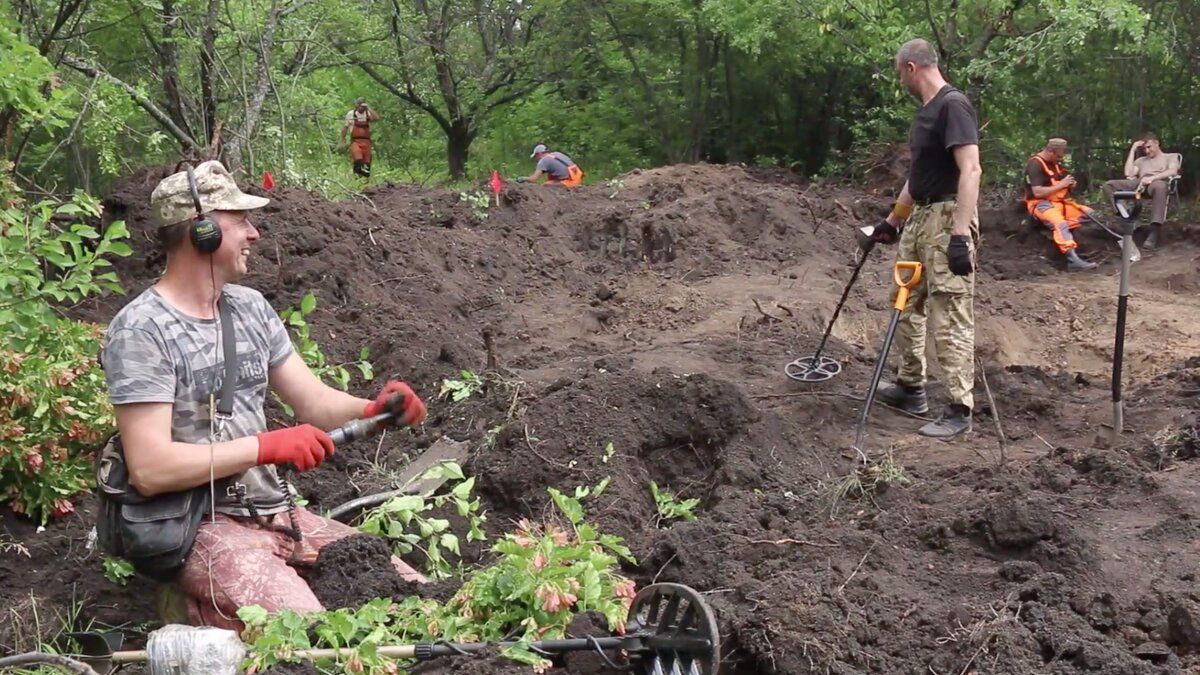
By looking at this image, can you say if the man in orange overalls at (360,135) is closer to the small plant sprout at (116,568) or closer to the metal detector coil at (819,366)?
the metal detector coil at (819,366)

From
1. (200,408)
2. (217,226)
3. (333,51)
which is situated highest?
(333,51)

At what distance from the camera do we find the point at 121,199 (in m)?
9.58

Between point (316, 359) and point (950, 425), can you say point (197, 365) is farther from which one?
point (950, 425)

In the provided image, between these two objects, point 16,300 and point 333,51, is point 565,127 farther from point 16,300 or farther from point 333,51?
point 16,300

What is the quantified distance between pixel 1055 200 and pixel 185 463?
11.7m

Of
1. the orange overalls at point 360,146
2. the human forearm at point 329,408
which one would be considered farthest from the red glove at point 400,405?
the orange overalls at point 360,146

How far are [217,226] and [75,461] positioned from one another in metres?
2.00

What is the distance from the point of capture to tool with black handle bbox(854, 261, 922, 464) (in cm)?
606

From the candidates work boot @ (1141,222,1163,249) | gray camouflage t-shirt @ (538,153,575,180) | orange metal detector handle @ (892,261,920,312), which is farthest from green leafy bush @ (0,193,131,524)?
gray camouflage t-shirt @ (538,153,575,180)

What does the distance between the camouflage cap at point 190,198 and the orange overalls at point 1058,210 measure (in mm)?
11028

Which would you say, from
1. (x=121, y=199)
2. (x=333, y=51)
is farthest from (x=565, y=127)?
(x=121, y=199)

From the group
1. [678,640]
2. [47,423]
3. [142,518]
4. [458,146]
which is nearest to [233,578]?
[142,518]

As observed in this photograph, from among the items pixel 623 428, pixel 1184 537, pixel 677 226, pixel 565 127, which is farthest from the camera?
pixel 565 127

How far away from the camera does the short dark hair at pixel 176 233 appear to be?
362cm
